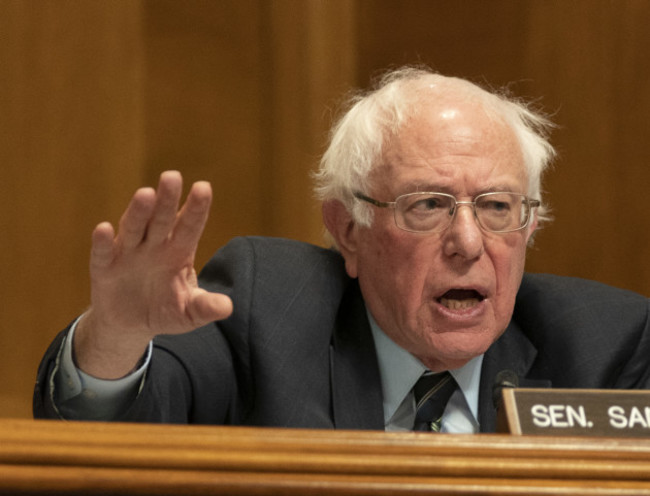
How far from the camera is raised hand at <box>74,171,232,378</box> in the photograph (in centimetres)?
103

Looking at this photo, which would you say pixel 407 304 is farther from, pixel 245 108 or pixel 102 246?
pixel 245 108

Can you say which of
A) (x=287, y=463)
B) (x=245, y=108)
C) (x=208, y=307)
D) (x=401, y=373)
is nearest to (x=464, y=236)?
(x=401, y=373)

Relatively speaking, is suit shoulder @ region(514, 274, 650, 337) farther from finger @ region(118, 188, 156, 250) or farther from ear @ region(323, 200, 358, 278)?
finger @ region(118, 188, 156, 250)

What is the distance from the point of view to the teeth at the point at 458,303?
1.56 meters

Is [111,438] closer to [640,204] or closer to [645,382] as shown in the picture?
[645,382]

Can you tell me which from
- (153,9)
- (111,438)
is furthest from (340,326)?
(153,9)

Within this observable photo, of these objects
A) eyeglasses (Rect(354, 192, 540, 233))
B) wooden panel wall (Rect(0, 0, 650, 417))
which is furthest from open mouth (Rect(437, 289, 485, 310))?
wooden panel wall (Rect(0, 0, 650, 417))

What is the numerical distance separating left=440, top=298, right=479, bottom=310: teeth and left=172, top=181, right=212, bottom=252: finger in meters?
0.60

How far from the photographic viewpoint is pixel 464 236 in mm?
1515

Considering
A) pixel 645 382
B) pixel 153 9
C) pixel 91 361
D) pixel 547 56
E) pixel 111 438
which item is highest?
pixel 153 9

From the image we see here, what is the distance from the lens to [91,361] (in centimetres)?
119

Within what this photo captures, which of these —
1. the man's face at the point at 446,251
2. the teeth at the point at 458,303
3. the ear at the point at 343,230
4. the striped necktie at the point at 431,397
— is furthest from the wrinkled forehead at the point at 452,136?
the striped necktie at the point at 431,397

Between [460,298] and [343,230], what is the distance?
0.28 m

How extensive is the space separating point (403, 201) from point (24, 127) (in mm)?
1099
